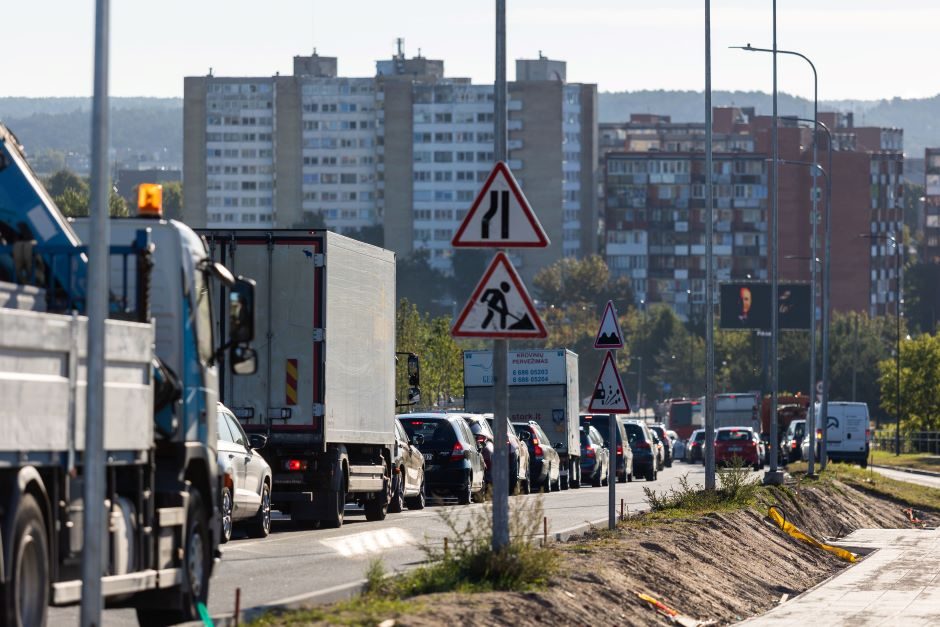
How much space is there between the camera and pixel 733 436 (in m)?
64.0

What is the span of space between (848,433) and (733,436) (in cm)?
659

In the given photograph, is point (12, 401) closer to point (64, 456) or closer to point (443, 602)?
point (64, 456)

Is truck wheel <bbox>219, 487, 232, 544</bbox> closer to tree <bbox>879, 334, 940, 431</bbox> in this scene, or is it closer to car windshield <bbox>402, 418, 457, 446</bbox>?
car windshield <bbox>402, 418, 457, 446</bbox>

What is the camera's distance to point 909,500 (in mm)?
43000

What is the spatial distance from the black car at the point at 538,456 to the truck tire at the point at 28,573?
28.0m

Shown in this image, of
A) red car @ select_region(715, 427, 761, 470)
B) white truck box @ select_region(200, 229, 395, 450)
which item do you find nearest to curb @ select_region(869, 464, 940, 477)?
red car @ select_region(715, 427, 761, 470)

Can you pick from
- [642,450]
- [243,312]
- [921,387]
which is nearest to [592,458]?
[642,450]

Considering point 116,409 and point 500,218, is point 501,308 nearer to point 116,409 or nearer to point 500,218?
point 500,218

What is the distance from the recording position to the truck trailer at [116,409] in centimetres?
1062

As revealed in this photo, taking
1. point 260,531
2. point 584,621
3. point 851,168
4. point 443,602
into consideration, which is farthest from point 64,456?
point 851,168

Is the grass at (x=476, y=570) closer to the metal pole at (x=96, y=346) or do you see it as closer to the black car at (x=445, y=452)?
the metal pole at (x=96, y=346)

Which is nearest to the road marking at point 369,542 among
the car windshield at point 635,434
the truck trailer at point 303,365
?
the truck trailer at point 303,365

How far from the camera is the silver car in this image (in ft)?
68.3

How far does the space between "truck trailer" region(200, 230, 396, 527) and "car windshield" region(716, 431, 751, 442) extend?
38.6m
